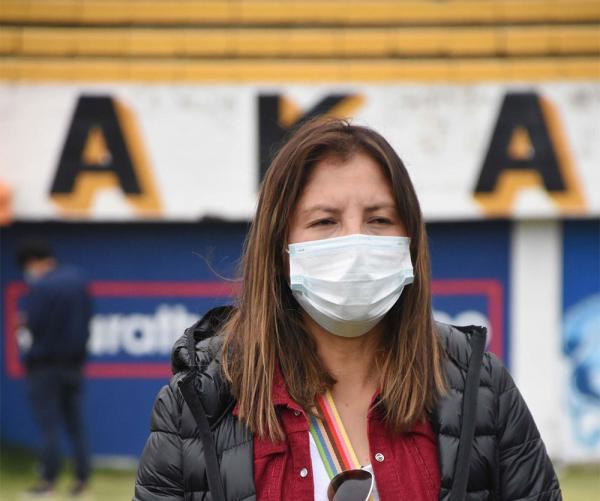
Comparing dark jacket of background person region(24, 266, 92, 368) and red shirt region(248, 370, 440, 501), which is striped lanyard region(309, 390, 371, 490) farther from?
dark jacket of background person region(24, 266, 92, 368)

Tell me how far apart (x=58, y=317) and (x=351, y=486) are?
5.32 metres

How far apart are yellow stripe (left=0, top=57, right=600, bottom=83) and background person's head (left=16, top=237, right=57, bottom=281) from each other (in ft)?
4.45

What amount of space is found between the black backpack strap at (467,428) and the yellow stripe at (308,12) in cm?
571

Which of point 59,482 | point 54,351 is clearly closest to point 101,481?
point 59,482

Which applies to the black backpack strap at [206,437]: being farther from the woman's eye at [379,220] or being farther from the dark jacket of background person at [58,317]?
the dark jacket of background person at [58,317]

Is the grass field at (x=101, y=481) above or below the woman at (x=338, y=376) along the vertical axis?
below

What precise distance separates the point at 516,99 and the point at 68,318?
3493 mm

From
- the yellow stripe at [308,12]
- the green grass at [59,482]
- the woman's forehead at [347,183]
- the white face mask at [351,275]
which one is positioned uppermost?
the yellow stripe at [308,12]

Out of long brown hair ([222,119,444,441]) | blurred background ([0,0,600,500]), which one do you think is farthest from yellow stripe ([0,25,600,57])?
long brown hair ([222,119,444,441])

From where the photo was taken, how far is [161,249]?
805 cm

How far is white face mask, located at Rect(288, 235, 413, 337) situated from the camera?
2.32m

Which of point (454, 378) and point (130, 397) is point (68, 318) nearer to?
point (130, 397)

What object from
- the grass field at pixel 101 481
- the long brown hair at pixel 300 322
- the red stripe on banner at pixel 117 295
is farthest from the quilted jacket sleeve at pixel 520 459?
the red stripe on banner at pixel 117 295

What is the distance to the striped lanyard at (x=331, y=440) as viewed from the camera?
2238 millimetres
